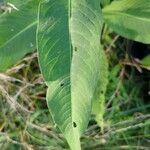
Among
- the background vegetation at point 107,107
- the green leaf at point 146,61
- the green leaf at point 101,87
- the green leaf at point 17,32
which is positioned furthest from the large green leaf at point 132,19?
the green leaf at point 146,61

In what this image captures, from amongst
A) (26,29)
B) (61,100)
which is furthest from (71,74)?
(26,29)

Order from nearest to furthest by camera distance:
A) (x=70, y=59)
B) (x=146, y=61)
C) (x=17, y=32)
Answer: (x=70, y=59) < (x=17, y=32) < (x=146, y=61)

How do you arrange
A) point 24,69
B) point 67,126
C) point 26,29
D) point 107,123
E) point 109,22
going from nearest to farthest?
point 67,126 < point 26,29 < point 109,22 < point 107,123 < point 24,69

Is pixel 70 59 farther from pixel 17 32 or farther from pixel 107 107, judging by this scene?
pixel 107 107

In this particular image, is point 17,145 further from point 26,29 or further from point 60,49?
point 60,49

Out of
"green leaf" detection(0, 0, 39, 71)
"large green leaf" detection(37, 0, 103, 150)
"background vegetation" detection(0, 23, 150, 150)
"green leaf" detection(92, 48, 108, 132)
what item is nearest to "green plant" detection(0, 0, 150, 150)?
"large green leaf" detection(37, 0, 103, 150)

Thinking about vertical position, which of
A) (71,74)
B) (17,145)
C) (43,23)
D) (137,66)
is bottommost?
(17,145)

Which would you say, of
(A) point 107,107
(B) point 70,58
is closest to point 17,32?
(B) point 70,58
